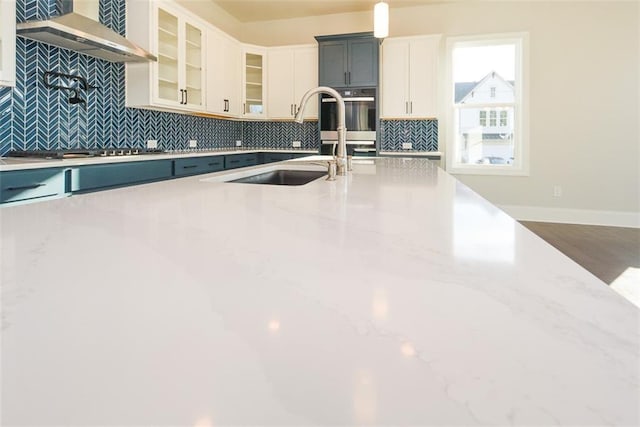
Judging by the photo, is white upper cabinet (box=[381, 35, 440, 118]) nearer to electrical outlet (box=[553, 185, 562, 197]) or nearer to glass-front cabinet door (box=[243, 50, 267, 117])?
glass-front cabinet door (box=[243, 50, 267, 117])

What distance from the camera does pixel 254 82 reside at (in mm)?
5633

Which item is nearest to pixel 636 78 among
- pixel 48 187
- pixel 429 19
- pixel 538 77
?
pixel 538 77

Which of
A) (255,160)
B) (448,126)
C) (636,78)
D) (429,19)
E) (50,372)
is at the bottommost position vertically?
(50,372)

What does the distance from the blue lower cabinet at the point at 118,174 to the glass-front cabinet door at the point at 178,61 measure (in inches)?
29.3

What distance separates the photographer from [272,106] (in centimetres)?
558

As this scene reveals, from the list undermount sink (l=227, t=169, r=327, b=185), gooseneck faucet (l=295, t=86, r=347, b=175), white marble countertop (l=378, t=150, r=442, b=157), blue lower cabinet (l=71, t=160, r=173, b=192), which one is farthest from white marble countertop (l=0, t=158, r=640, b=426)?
white marble countertop (l=378, t=150, r=442, b=157)

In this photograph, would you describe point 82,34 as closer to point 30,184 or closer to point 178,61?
point 30,184

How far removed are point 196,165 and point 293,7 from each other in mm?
2675

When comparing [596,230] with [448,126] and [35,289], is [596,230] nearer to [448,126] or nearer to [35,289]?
[448,126]

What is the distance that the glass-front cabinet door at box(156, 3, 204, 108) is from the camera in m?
3.98

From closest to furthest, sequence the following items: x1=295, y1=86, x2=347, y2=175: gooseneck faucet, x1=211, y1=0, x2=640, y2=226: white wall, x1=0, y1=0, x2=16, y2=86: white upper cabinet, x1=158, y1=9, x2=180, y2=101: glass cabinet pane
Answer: x1=295, y1=86, x2=347, y2=175: gooseneck faucet → x1=0, y1=0, x2=16, y2=86: white upper cabinet → x1=158, y1=9, x2=180, y2=101: glass cabinet pane → x1=211, y1=0, x2=640, y2=226: white wall

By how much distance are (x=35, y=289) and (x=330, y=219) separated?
494 mm

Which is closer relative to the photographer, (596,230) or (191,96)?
(191,96)

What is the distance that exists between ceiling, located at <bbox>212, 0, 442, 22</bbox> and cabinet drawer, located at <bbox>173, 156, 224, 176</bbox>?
2170 millimetres
